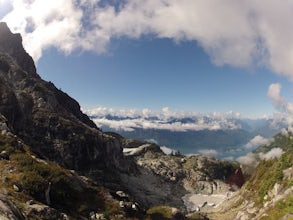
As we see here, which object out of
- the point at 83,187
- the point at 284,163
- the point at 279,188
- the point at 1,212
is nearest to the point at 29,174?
the point at 83,187

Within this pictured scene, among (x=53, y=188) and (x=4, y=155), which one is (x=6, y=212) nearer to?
(x=53, y=188)

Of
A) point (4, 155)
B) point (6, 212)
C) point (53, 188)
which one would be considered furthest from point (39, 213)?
point (4, 155)

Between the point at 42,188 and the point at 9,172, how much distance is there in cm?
677

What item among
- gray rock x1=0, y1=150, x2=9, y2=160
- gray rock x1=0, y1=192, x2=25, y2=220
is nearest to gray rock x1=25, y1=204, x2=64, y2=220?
gray rock x1=0, y1=192, x2=25, y2=220

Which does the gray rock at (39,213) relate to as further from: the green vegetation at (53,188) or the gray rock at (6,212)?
the gray rock at (6,212)

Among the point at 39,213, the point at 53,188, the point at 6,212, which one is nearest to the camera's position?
the point at 6,212

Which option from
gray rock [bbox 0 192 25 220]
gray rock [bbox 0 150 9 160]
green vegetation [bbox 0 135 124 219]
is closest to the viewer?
gray rock [bbox 0 192 25 220]

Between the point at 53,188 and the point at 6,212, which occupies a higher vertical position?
the point at 53,188

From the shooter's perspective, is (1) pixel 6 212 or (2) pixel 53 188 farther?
(2) pixel 53 188

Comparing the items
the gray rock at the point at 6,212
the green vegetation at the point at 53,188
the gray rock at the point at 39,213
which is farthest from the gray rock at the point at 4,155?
the gray rock at the point at 6,212

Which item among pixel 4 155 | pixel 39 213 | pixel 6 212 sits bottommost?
pixel 39 213

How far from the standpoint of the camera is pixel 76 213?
2279 inches

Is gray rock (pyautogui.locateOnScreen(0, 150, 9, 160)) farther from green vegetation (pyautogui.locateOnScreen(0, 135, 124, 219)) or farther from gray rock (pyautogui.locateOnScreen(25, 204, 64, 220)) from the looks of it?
gray rock (pyautogui.locateOnScreen(25, 204, 64, 220))

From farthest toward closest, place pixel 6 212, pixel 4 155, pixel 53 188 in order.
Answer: pixel 4 155
pixel 53 188
pixel 6 212
